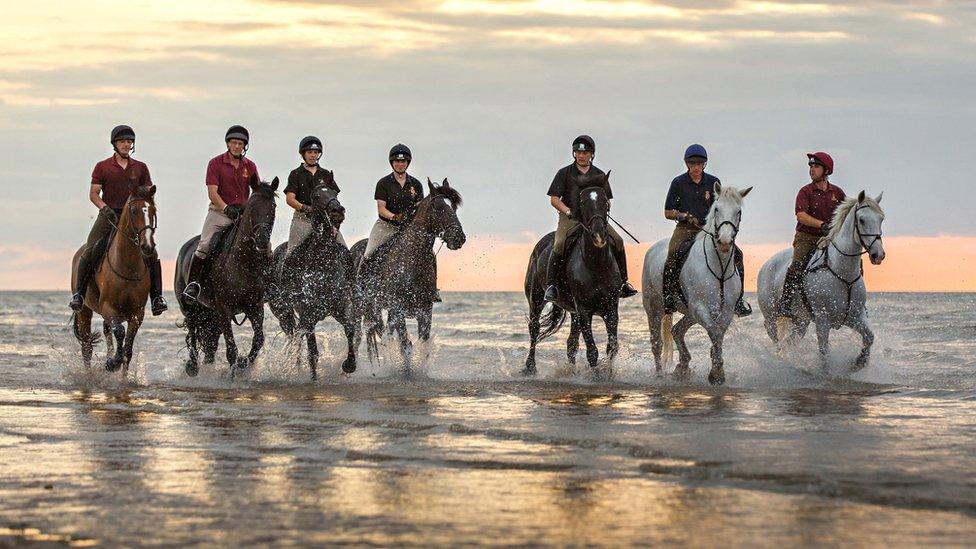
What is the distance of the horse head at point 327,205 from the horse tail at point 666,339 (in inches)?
164

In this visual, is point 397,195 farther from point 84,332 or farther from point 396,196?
point 84,332

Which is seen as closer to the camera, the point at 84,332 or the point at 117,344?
the point at 117,344

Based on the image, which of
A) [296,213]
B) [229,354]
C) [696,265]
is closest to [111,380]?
[229,354]

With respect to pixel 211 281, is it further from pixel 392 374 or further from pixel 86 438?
pixel 86 438

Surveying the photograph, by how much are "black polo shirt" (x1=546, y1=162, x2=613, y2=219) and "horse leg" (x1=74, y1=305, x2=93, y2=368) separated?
6013mm

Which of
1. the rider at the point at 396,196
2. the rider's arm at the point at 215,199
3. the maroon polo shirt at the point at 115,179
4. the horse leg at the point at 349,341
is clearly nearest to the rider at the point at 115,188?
the maroon polo shirt at the point at 115,179

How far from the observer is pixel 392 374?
54.6 feet

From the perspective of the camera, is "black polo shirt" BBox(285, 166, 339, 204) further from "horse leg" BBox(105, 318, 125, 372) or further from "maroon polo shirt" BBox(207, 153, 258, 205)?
"horse leg" BBox(105, 318, 125, 372)

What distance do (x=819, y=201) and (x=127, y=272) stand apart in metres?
7.98

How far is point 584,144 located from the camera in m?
15.8

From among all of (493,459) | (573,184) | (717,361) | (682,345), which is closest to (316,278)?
(573,184)

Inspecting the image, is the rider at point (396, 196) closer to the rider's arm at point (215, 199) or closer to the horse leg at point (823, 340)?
the rider's arm at point (215, 199)

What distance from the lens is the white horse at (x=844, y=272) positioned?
Answer: 14.7 metres

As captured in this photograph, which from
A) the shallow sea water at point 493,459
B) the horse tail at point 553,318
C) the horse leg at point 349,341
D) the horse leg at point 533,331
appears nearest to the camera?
the shallow sea water at point 493,459
